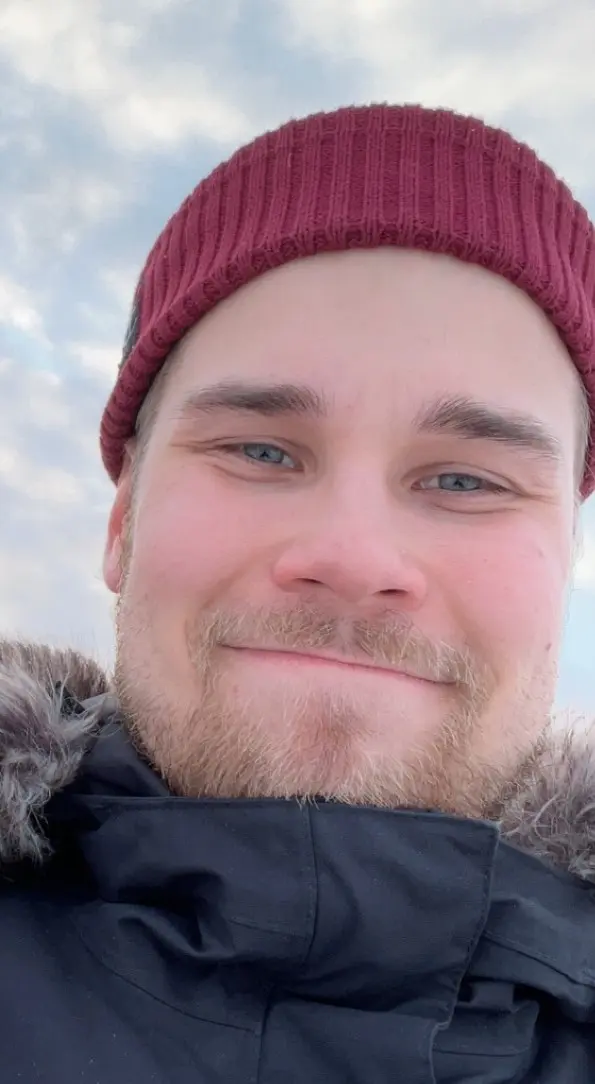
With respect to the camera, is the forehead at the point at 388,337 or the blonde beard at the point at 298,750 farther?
the forehead at the point at 388,337

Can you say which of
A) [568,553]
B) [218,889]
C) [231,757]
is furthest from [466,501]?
[218,889]

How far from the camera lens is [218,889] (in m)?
0.98

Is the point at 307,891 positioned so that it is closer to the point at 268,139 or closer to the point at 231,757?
the point at 231,757

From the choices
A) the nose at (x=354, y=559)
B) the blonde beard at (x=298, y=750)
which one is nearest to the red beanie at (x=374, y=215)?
the nose at (x=354, y=559)

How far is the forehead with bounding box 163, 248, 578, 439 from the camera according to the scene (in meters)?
1.19

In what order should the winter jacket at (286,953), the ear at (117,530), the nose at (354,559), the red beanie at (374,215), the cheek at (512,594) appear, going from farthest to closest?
1. the ear at (117,530)
2. the red beanie at (374,215)
3. the cheek at (512,594)
4. the nose at (354,559)
5. the winter jacket at (286,953)

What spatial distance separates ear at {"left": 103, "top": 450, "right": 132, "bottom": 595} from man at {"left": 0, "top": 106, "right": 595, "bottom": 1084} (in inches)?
6.7

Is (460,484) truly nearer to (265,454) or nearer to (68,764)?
(265,454)

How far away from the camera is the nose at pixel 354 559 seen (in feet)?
3.49

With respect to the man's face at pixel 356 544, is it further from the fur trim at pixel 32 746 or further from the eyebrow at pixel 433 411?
the fur trim at pixel 32 746

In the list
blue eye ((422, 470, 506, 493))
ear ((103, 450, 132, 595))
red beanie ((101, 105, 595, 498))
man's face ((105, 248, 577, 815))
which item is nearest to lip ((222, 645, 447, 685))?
man's face ((105, 248, 577, 815))

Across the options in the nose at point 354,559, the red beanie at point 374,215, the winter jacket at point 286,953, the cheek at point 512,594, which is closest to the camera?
the winter jacket at point 286,953

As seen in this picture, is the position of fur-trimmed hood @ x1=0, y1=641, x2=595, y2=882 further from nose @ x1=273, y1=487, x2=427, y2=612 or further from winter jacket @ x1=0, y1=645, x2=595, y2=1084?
nose @ x1=273, y1=487, x2=427, y2=612

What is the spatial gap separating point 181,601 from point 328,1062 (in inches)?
22.7
